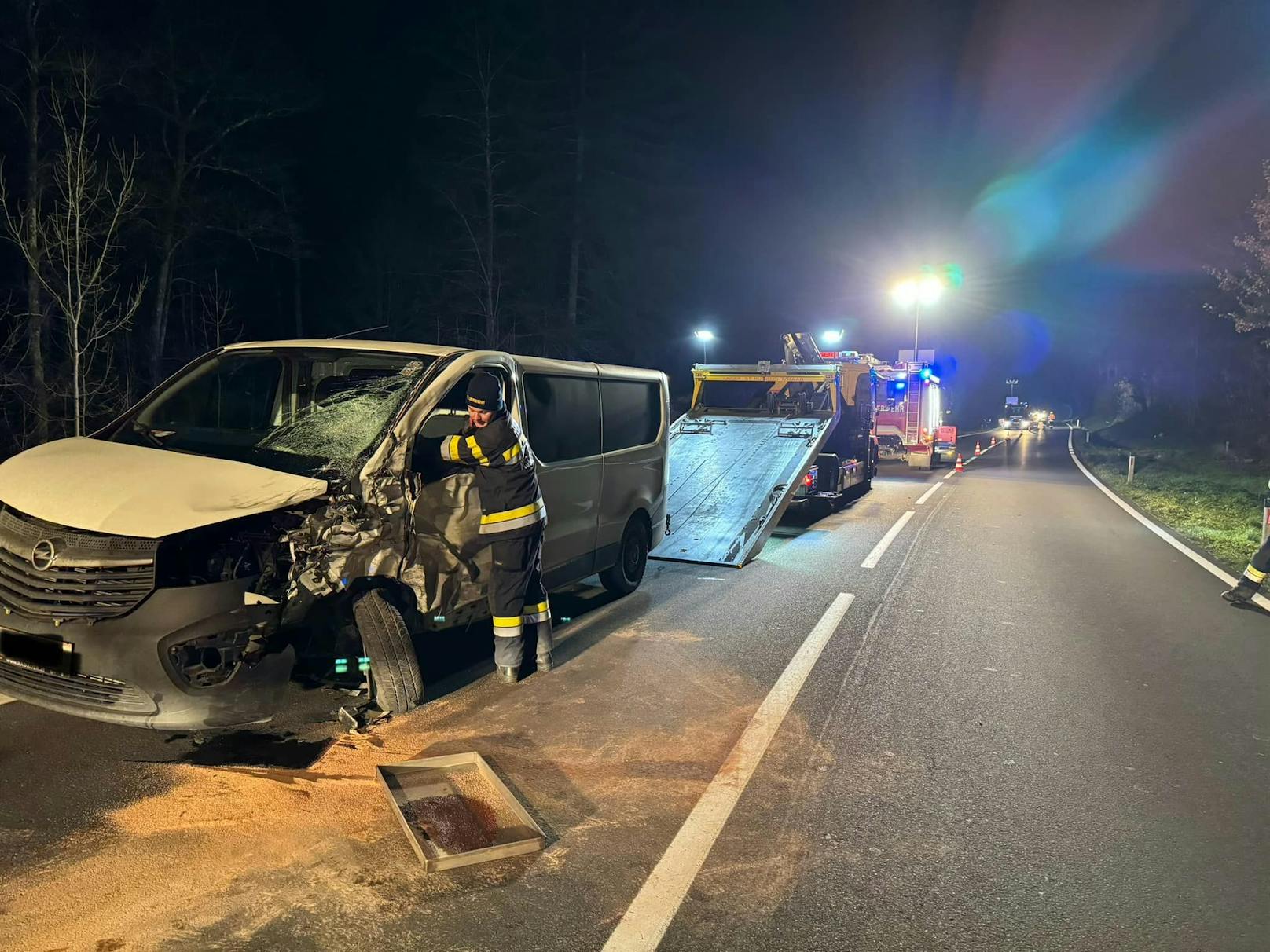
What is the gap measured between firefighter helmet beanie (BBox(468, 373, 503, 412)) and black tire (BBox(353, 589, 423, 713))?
1.21 m

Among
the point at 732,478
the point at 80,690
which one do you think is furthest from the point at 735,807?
the point at 732,478

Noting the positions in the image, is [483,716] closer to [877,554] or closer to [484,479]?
[484,479]

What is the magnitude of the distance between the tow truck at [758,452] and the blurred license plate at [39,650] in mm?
6001

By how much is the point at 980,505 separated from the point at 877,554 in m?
6.39

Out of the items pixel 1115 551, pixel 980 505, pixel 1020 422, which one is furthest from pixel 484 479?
pixel 1020 422

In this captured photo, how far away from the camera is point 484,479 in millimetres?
4941

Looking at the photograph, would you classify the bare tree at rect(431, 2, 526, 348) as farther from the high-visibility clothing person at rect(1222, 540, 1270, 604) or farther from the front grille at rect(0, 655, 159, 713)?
the front grille at rect(0, 655, 159, 713)

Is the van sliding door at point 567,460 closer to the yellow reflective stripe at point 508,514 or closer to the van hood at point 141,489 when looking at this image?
the yellow reflective stripe at point 508,514

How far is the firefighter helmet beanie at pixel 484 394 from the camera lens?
488cm

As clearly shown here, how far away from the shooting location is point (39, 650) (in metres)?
3.81

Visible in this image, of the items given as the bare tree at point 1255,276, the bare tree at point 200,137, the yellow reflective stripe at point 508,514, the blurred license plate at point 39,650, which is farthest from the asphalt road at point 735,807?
the bare tree at point 1255,276

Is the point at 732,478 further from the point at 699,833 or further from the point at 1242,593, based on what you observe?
the point at 699,833

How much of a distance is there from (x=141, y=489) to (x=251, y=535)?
54 centimetres

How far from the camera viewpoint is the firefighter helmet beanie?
4.88m
